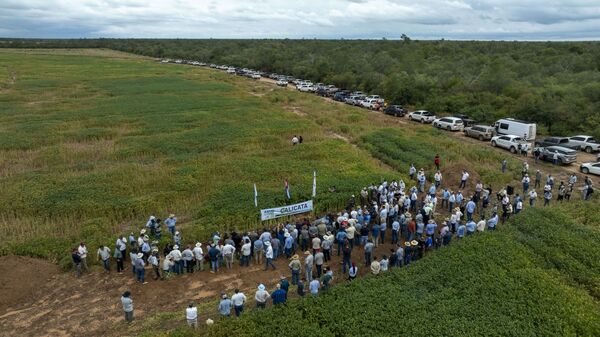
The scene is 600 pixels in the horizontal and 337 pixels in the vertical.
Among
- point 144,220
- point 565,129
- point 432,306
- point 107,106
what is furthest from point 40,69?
point 432,306

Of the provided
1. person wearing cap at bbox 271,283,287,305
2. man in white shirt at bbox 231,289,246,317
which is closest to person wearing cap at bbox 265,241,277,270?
person wearing cap at bbox 271,283,287,305

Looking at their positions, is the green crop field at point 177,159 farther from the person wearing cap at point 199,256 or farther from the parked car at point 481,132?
the parked car at point 481,132

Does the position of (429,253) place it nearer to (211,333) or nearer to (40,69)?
(211,333)

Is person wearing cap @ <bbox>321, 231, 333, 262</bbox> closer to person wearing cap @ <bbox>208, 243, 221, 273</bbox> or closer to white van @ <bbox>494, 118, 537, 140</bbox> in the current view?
person wearing cap @ <bbox>208, 243, 221, 273</bbox>

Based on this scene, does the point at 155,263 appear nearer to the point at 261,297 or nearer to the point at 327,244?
the point at 261,297

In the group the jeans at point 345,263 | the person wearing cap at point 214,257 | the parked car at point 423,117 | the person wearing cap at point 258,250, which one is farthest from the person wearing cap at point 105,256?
the parked car at point 423,117

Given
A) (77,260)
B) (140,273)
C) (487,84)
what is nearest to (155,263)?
(140,273)
